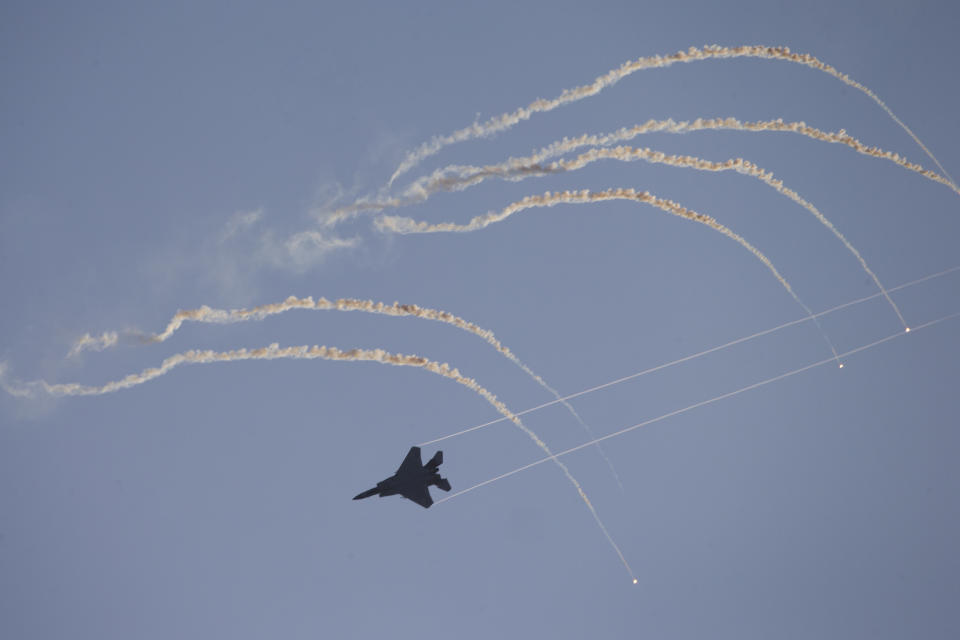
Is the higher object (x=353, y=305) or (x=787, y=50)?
(x=787, y=50)

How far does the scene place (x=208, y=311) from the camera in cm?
2942

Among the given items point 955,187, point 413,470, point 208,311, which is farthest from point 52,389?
point 955,187

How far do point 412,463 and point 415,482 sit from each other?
82 centimetres

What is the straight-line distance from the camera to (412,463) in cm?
3278

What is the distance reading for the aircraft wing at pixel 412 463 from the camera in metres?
32.8

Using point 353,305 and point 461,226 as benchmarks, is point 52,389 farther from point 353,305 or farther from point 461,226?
point 461,226

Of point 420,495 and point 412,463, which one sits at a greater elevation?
point 412,463

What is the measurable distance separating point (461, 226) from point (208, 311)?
10.6 metres

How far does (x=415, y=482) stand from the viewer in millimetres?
32625

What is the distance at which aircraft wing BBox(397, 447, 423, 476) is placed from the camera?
32750 mm

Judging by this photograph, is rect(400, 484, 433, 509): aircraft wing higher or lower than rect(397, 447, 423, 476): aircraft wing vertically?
lower

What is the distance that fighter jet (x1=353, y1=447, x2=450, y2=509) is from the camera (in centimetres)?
3247

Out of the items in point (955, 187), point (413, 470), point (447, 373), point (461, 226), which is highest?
point (461, 226)

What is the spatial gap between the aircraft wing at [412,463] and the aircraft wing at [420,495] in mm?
847
